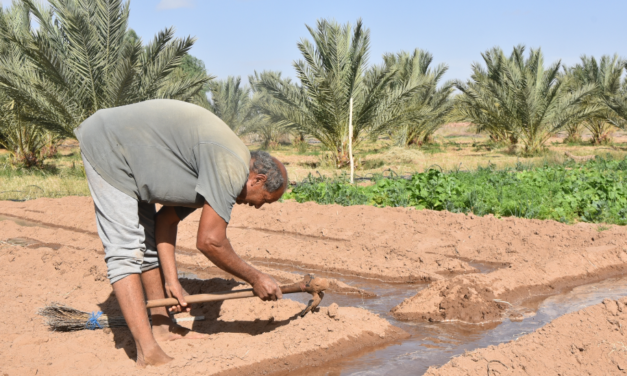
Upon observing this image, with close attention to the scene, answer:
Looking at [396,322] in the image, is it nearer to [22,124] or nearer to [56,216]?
[56,216]

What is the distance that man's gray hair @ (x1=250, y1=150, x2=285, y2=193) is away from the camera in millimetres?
2840

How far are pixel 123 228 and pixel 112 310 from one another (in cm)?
148

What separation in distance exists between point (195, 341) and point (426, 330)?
5.10 feet

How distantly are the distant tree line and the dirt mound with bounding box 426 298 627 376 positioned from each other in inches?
363

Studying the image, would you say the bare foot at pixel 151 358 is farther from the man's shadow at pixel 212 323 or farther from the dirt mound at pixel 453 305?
the dirt mound at pixel 453 305

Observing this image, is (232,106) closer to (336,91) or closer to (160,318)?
(336,91)

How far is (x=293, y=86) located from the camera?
14.2 meters

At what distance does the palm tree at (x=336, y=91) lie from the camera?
13125 millimetres

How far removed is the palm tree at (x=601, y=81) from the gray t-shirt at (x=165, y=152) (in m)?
20.3

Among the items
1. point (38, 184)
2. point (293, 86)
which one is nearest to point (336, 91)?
point (293, 86)

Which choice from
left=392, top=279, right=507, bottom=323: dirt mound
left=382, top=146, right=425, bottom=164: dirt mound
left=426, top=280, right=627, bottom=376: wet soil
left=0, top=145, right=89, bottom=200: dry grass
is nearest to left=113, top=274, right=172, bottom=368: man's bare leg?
left=426, top=280, right=627, bottom=376: wet soil

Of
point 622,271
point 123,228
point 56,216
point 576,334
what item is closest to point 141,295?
point 123,228

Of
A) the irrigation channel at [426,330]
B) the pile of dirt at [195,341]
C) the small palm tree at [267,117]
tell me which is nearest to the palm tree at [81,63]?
the small palm tree at [267,117]

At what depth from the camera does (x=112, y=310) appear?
4.08 metres
